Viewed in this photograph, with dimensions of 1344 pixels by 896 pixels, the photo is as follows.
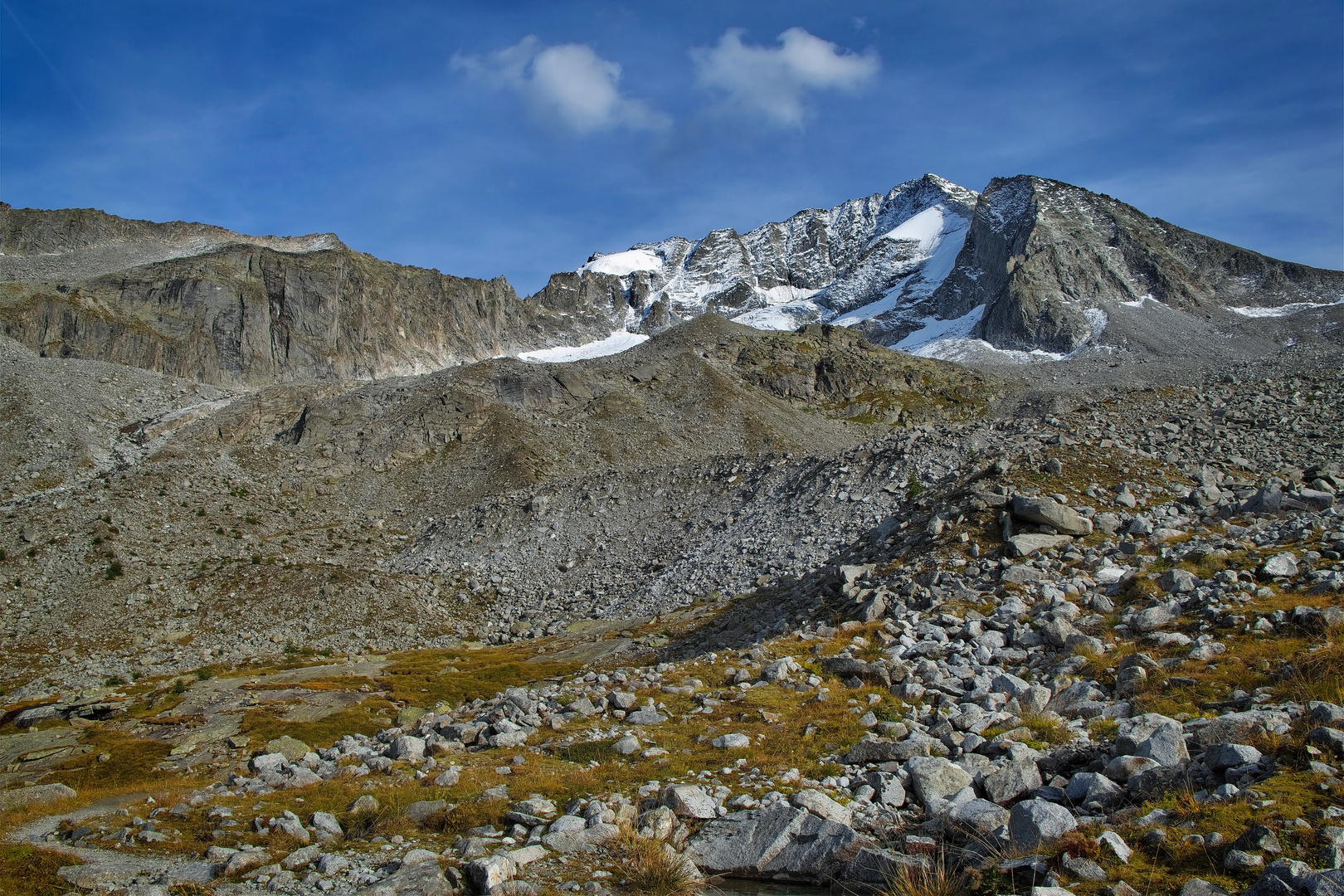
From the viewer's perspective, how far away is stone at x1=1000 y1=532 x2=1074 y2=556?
19656 millimetres

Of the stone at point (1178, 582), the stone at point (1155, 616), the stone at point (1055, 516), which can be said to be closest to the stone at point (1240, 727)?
the stone at point (1155, 616)

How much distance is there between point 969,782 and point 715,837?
320 cm

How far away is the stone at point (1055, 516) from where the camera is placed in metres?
20.6

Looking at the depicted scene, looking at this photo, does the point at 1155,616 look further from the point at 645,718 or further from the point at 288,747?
the point at 288,747

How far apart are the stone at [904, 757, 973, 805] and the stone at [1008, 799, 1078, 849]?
131 cm

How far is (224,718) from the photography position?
2011cm

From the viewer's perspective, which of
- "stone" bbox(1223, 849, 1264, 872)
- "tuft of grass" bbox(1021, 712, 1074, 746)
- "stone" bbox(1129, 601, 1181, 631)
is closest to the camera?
"stone" bbox(1223, 849, 1264, 872)

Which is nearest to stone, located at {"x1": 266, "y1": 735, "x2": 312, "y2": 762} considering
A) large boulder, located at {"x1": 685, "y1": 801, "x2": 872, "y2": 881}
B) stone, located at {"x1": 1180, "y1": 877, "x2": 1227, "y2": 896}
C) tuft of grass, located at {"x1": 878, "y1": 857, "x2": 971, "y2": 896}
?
large boulder, located at {"x1": 685, "y1": 801, "x2": 872, "y2": 881}

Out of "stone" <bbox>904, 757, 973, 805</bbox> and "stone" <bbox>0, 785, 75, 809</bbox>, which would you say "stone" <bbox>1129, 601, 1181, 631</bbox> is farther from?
"stone" <bbox>0, 785, 75, 809</bbox>

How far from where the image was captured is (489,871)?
26.1ft

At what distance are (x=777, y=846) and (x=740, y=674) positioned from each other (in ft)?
27.8

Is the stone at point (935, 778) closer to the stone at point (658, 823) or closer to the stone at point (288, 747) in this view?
the stone at point (658, 823)

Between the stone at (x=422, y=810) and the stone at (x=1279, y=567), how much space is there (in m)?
15.9

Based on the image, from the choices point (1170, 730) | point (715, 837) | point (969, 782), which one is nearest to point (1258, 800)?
point (1170, 730)
